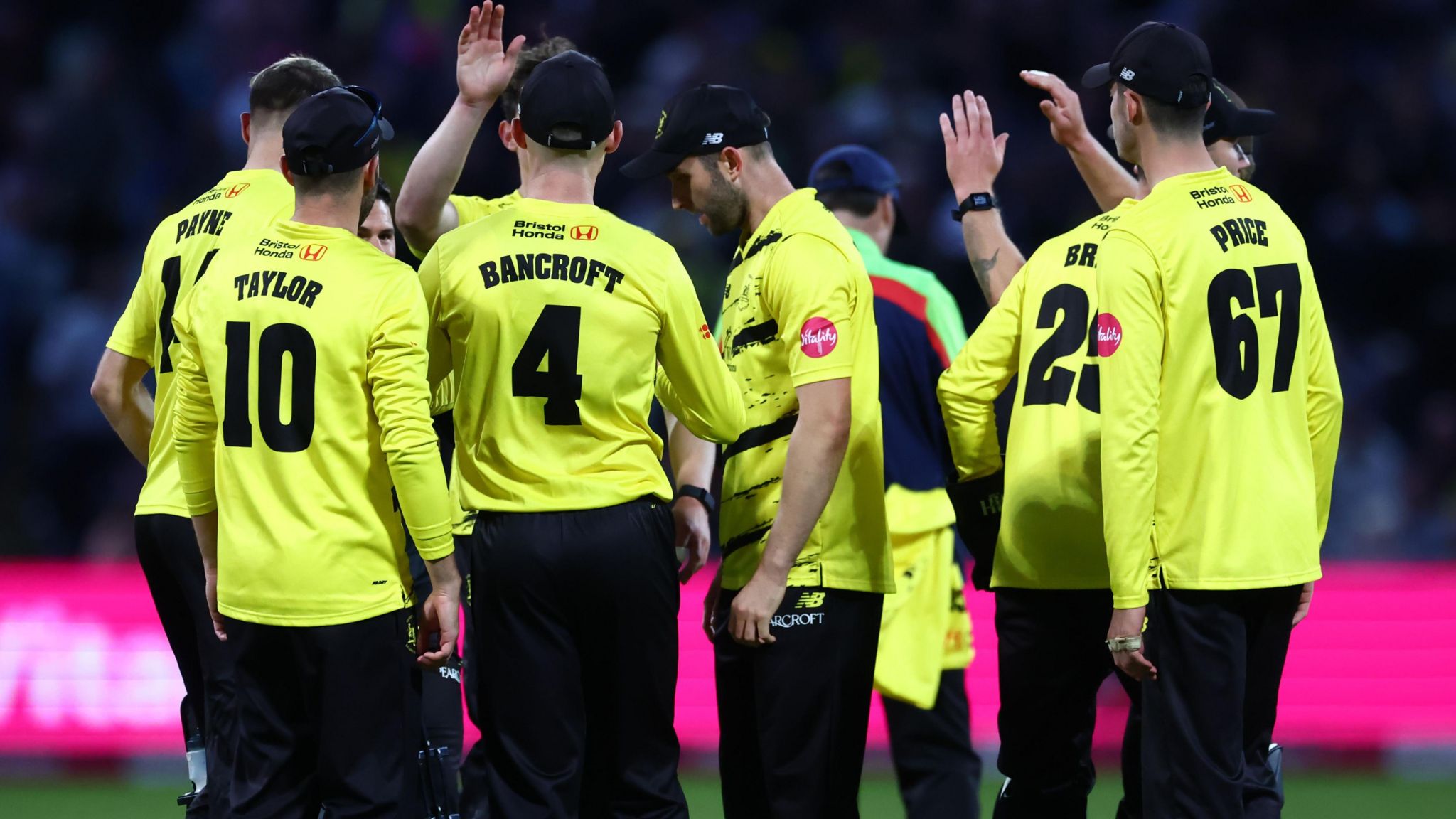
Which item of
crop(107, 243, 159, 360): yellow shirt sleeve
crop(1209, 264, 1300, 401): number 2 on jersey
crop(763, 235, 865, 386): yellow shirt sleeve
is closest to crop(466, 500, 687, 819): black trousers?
crop(763, 235, 865, 386): yellow shirt sleeve

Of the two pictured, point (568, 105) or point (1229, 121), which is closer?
point (568, 105)

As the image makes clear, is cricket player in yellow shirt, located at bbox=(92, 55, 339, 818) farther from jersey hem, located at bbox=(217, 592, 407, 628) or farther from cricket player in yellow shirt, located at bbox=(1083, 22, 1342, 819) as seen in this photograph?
cricket player in yellow shirt, located at bbox=(1083, 22, 1342, 819)

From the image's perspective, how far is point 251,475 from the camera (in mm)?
4422

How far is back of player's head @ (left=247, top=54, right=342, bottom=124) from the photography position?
518 centimetres

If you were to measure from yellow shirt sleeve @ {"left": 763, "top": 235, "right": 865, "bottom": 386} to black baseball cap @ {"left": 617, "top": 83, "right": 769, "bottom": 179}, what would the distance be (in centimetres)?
35

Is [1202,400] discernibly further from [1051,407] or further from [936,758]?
[936,758]

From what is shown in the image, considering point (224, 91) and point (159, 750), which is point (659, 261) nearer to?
point (159, 750)

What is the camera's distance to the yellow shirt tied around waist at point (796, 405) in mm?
4730

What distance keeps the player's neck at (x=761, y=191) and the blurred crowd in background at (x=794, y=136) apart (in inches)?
239

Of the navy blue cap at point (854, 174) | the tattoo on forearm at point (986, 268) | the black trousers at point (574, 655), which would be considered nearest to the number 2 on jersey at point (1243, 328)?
the tattoo on forearm at point (986, 268)

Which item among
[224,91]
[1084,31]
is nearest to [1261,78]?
[1084,31]

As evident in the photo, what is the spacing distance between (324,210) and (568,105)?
706 mm

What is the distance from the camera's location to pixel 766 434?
484cm

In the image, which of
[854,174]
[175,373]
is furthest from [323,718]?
[854,174]
